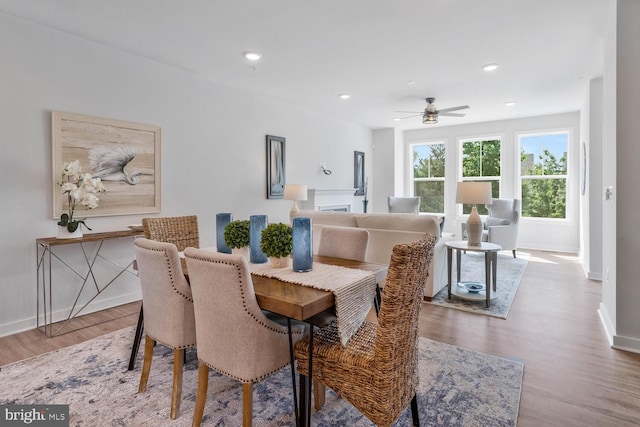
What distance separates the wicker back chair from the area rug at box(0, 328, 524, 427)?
0.85m

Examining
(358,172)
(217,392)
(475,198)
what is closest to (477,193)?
(475,198)

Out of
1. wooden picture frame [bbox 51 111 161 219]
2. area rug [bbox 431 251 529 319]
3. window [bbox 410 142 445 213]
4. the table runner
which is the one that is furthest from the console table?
window [bbox 410 142 445 213]

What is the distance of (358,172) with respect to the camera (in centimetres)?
764

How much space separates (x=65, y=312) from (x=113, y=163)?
147cm

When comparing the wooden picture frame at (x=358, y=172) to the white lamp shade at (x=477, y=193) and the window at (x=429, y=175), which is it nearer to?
the window at (x=429, y=175)

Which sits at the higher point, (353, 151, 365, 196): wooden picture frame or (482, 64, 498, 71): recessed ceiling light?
(482, 64, 498, 71): recessed ceiling light

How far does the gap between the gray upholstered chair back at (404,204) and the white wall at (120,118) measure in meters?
2.60

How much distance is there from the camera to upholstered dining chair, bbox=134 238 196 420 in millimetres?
1839

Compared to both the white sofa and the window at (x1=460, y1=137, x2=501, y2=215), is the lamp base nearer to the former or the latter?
the white sofa

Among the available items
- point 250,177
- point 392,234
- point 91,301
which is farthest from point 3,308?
point 392,234

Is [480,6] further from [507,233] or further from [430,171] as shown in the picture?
[430,171]

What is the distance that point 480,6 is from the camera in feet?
9.04

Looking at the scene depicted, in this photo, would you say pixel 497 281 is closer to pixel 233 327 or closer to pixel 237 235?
pixel 237 235

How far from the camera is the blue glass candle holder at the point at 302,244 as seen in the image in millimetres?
1888
